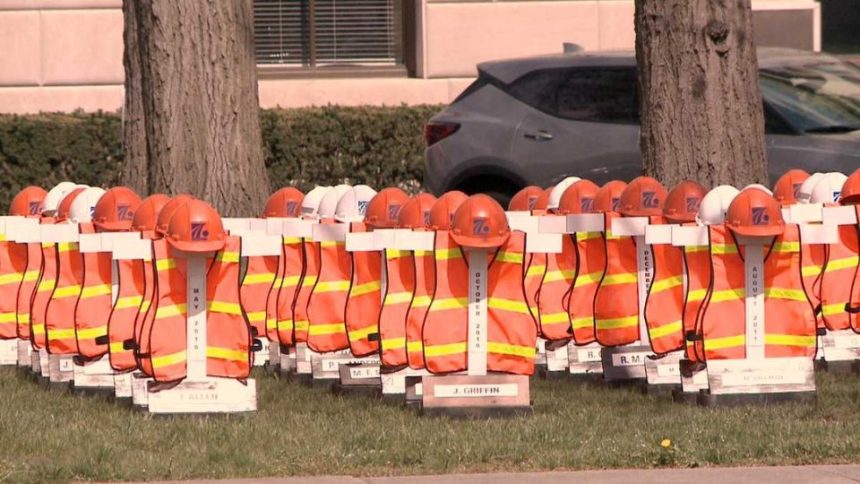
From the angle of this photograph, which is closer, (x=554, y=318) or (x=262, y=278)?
(x=554, y=318)

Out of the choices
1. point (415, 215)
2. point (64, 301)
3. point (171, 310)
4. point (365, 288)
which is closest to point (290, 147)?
point (64, 301)

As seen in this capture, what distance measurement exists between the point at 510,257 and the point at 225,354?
1.52m

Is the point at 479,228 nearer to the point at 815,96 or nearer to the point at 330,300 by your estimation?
the point at 330,300

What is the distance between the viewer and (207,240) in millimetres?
9211

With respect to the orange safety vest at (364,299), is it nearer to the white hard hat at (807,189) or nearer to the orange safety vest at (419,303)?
the orange safety vest at (419,303)

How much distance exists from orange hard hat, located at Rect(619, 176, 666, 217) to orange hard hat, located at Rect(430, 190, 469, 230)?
1.13 m

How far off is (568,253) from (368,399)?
155 centimetres

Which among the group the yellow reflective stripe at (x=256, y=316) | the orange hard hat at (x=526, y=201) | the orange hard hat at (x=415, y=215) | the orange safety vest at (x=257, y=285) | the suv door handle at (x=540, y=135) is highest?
the suv door handle at (x=540, y=135)

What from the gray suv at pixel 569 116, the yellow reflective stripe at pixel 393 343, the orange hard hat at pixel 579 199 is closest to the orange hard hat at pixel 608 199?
the orange hard hat at pixel 579 199

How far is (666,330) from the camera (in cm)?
993

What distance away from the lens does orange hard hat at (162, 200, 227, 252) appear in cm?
916

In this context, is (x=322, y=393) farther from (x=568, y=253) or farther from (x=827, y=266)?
(x=827, y=266)

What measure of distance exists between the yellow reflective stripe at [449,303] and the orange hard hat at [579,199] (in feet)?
4.94

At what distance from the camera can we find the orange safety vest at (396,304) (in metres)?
9.63
